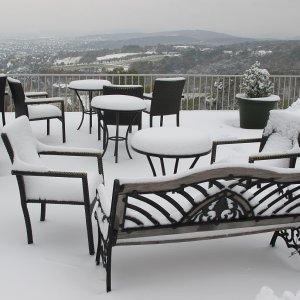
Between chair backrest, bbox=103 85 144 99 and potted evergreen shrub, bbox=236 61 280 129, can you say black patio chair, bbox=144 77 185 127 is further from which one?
potted evergreen shrub, bbox=236 61 280 129

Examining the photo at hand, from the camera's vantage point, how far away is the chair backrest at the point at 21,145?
9.23 ft

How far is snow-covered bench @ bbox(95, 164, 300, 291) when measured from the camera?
2182 mm

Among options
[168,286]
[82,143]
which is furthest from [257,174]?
[82,143]

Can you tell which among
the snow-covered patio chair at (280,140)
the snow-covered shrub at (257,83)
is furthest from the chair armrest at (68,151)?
the snow-covered shrub at (257,83)

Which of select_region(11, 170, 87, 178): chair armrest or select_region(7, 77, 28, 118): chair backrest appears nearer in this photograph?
select_region(11, 170, 87, 178): chair armrest

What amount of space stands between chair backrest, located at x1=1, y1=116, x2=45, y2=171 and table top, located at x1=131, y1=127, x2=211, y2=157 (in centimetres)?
87

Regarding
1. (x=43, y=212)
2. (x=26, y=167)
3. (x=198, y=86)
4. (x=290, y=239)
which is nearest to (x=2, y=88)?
(x=43, y=212)

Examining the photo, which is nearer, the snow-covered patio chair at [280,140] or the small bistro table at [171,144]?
the small bistro table at [171,144]

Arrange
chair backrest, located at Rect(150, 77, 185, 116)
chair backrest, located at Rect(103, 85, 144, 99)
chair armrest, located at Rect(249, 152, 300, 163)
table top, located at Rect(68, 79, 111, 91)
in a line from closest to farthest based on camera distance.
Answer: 1. chair armrest, located at Rect(249, 152, 300, 163)
2. chair backrest, located at Rect(103, 85, 144, 99)
3. chair backrest, located at Rect(150, 77, 185, 116)
4. table top, located at Rect(68, 79, 111, 91)

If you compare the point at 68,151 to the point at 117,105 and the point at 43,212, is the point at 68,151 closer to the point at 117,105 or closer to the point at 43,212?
the point at 43,212

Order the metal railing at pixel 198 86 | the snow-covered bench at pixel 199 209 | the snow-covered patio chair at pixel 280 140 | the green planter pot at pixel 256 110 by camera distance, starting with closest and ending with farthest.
→ the snow-covered bench at pixel 199 209 → the snow-covered patio chair at pixel 280 140 → the green planter pot at pixel 256 110 → the metal railing at pixel 198 86

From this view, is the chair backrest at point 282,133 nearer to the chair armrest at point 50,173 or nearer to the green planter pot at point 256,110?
the chair armrest at point 50,173

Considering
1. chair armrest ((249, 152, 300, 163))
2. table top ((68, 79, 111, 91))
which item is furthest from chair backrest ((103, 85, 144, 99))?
chair armrest ((249, 152, 300, 163))

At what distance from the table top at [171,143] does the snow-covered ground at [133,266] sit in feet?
2.48
